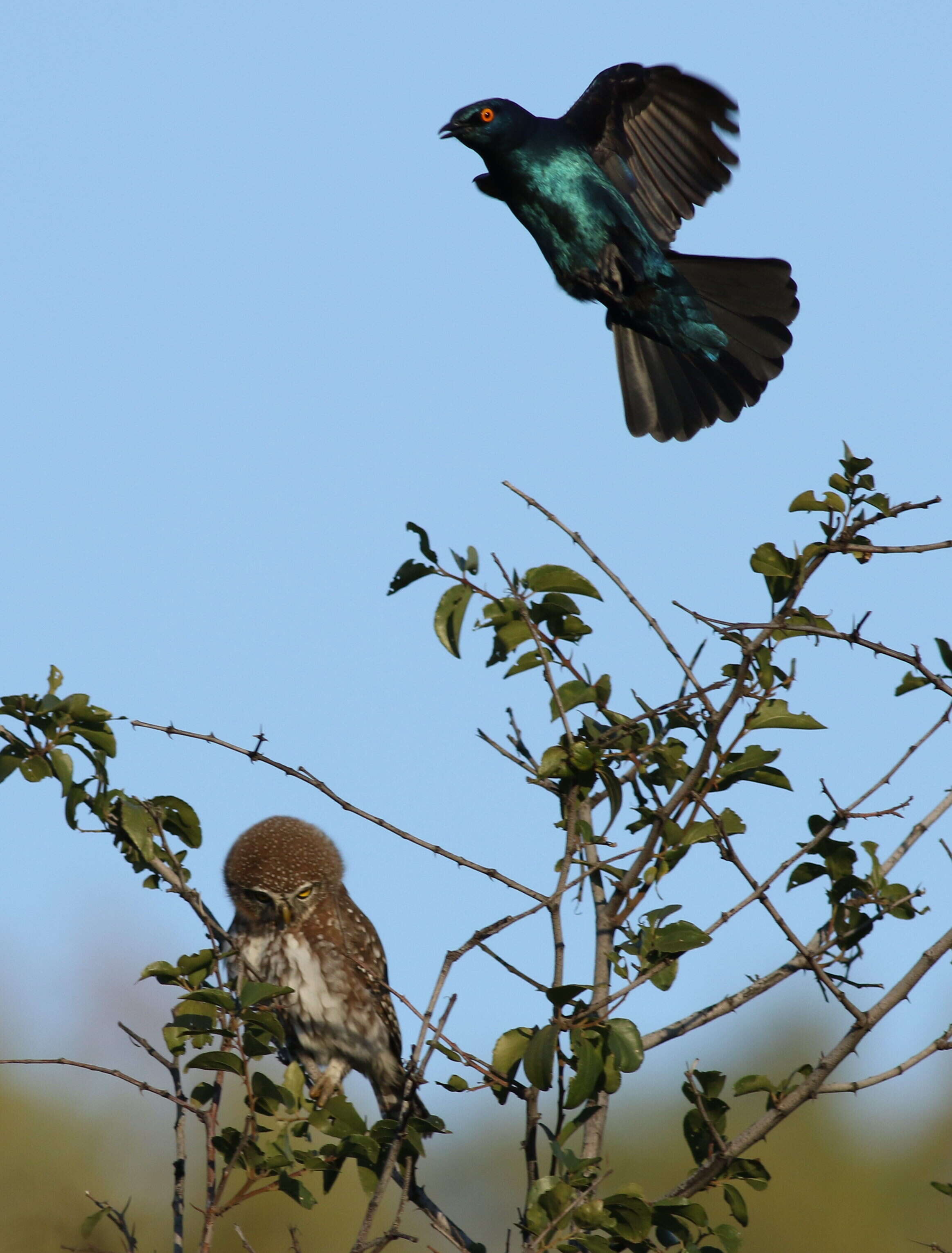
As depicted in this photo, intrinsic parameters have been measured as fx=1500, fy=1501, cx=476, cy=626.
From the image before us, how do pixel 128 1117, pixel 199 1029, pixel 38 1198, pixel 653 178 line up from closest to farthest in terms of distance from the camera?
pixel 199 1029
pixel 653 178
pixel 38 1198
pixel 128 1117

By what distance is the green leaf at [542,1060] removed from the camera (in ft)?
9.47

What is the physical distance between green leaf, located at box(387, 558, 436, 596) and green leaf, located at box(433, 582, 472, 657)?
0.21 ft

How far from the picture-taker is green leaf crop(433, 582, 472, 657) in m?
3.15

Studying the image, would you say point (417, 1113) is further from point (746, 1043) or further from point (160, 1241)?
point (746, 1043)

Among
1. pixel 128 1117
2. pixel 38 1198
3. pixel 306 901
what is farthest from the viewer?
pixel 128 1117

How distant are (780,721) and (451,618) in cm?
76

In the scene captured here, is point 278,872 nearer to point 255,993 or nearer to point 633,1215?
A: point 255,993

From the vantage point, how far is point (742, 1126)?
16203mm

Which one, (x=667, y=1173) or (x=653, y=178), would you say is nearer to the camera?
(x=653, y=178)

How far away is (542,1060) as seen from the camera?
288 centimetres

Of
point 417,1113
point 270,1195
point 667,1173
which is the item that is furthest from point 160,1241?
point 417,1113

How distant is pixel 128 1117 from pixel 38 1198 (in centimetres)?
126

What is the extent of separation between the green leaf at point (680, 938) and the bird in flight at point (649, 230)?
3.72 m

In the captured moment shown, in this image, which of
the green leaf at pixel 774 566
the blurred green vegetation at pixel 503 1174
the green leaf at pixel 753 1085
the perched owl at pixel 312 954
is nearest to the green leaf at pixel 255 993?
the green leaf at pixel 753 1085
